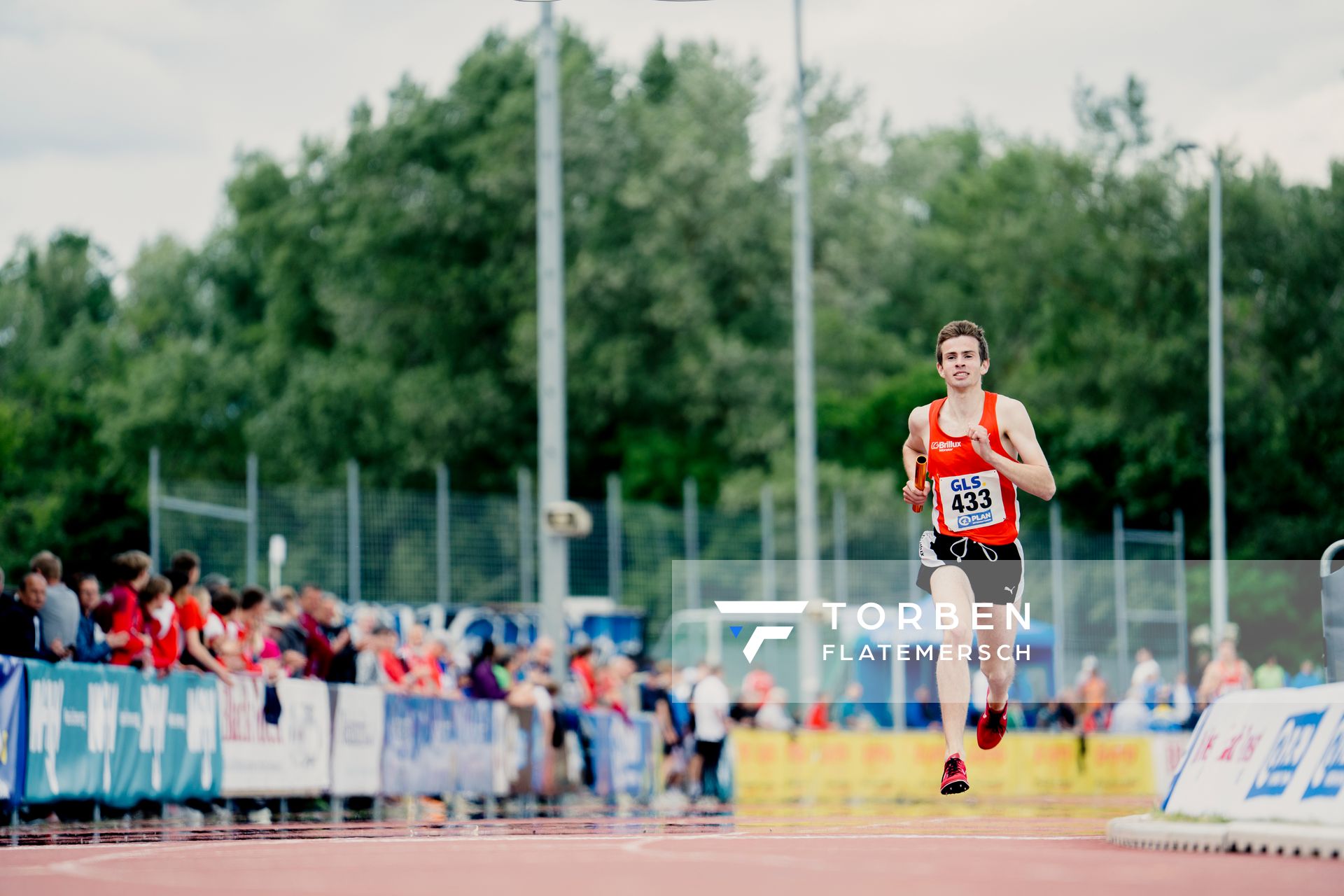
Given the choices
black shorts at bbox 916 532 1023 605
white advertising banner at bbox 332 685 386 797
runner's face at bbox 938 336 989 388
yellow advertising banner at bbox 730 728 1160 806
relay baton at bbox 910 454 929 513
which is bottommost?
yellow advertising banner at bbox 730 728 1160 806

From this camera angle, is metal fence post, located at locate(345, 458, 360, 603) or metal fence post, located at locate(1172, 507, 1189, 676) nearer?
metal fence post, located at locate(345, 458, 360, 603)

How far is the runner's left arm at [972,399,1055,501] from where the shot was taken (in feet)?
31.3

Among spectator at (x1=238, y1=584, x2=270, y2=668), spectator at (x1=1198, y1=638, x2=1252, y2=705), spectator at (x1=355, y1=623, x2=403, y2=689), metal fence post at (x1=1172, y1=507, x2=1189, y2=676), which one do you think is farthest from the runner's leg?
metal fence post at (x1=1172, y1=507, x2=1189, y2=676)

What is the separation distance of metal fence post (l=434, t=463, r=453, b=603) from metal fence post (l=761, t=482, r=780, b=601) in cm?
781

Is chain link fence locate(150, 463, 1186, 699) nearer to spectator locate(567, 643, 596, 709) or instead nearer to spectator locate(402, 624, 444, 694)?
spectator locate(567, 643, 596, 709)

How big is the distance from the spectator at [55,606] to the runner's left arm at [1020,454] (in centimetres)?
804

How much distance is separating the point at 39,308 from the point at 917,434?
268 ft

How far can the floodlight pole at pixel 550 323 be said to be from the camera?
25.8 m

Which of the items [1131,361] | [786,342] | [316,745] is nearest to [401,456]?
[786,342]

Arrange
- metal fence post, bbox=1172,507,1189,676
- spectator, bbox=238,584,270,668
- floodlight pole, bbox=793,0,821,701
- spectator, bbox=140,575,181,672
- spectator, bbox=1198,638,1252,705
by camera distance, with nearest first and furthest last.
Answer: spectator, bbox=140,575,181,672 → spectator, bbox=238,584,270,668 → spectator, bbox=1198,638,1252,705 → floodlight pole, bbox=793,0,821,701 → metal fence post, bbox=1172,507,1189,676

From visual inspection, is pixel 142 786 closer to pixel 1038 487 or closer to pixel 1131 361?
pixel 1038 487

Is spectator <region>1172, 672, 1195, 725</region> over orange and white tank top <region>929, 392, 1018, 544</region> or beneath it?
beneath

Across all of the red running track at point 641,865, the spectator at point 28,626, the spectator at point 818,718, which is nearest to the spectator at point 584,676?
the spectator at point 818,718

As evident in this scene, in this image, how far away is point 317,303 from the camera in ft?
227
